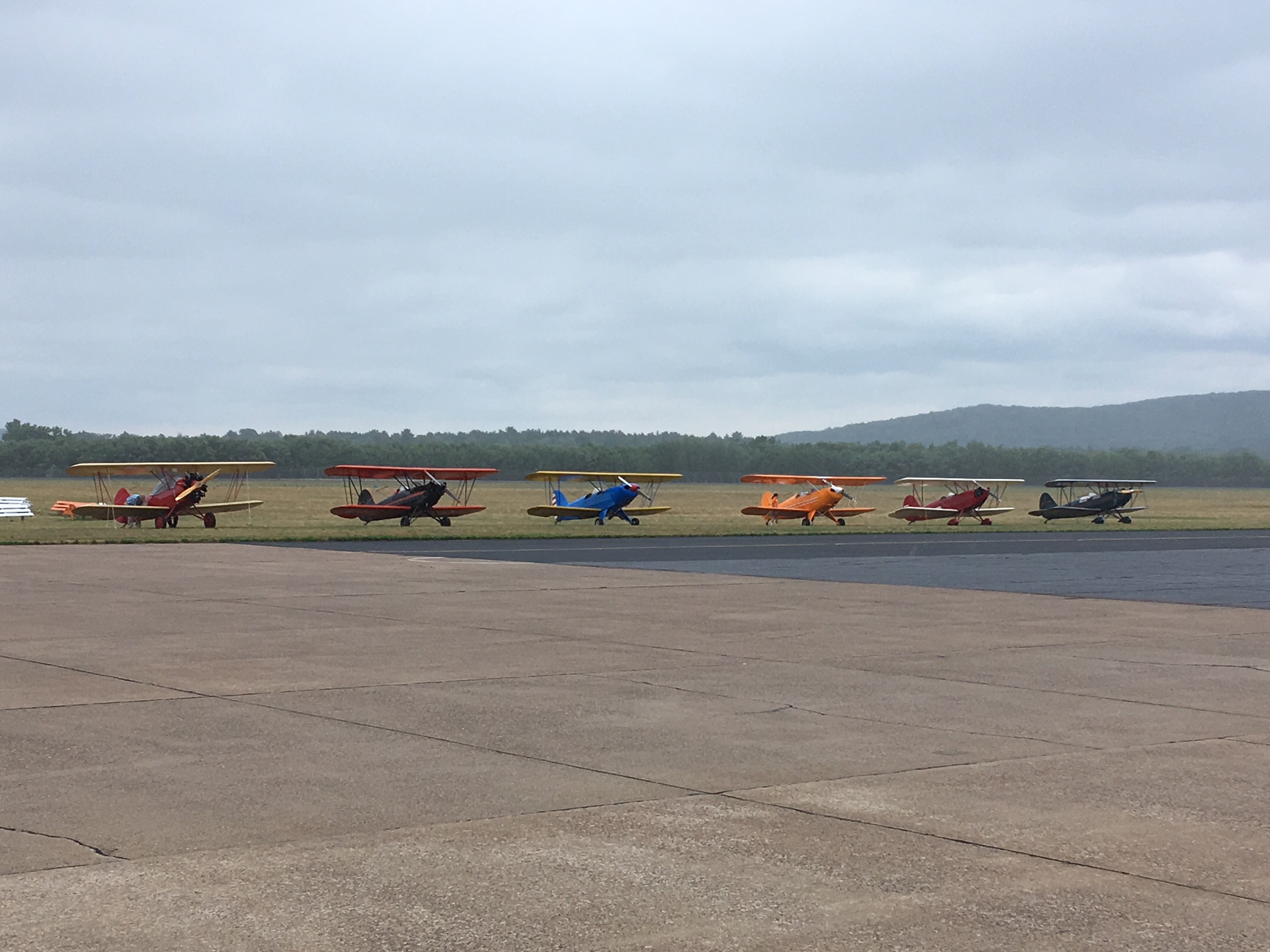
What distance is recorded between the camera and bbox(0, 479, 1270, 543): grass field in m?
37.4

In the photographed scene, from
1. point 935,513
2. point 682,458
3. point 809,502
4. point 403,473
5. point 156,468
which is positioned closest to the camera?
point 156,468

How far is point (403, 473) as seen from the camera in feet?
151

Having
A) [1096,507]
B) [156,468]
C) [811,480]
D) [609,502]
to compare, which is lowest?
[1096,507]

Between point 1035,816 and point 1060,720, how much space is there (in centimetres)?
291

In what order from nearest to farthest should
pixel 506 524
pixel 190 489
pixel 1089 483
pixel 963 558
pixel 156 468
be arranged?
1. pixel 963 558
2. pixel 190 489
3. pixel 156 468
4. pixel 506 524
5. pixel 1089 483

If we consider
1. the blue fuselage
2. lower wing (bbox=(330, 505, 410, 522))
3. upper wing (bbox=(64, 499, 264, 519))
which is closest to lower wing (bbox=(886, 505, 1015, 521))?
the blue fuselage

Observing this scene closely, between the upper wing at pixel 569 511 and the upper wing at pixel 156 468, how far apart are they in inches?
414

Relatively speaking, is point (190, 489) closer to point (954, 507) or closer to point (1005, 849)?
point (954, 507)

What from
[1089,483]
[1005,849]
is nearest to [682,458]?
[1089,483]

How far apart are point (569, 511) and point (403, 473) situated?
6.73 meters

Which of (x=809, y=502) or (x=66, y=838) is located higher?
(x=809, y=502)

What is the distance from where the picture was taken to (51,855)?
5.33 metres

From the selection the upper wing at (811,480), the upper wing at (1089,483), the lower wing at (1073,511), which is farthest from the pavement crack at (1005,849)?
the upper wing at (1089,483)

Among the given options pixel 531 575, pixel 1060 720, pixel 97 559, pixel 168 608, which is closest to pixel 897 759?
pixel 1060 720
